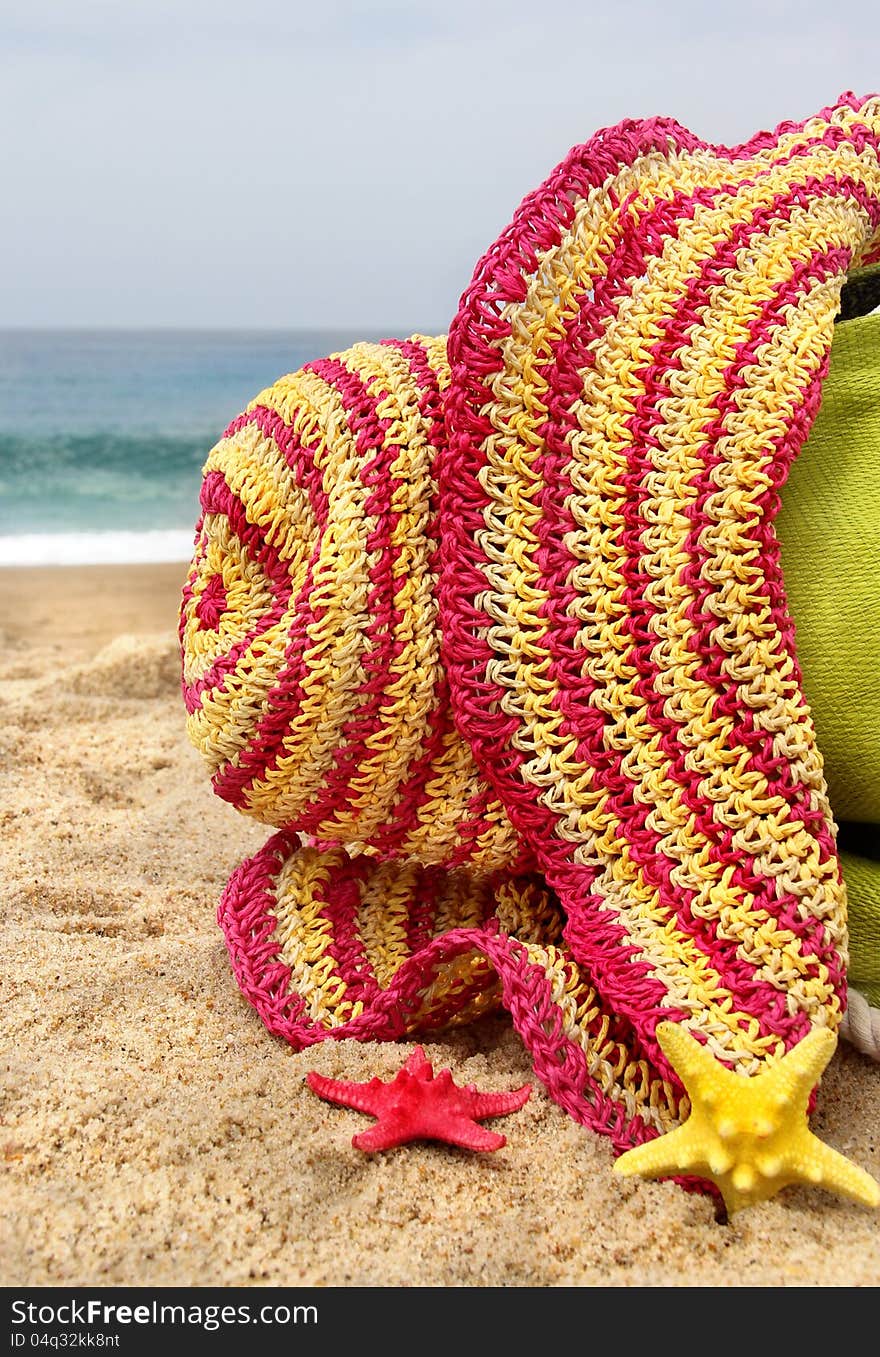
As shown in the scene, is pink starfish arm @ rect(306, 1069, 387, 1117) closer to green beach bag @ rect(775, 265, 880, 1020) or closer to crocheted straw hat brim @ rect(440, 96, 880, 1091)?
crocheted straw hat brim @ rect(440, 96, 880, 1091)

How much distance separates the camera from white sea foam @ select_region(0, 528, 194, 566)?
5.96 meters

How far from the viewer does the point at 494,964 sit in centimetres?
112

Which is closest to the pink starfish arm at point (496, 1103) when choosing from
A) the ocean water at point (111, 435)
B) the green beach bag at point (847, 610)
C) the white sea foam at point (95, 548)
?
the green beach bag at point (847, 610)

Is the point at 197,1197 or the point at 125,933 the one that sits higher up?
the point at 197,1197

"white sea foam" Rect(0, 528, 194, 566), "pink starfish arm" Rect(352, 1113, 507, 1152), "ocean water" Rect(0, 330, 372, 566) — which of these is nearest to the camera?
"pink starfish arm" Rect(352, 1113, 507, 1152)

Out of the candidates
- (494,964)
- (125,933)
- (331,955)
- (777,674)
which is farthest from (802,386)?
(125,933)

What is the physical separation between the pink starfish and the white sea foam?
4797mm

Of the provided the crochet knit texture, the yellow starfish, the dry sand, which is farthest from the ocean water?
the yellow starfish

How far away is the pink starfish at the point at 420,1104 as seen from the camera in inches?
41.1

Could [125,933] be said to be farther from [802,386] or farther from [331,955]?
[802,386]

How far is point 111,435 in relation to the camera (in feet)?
36.1

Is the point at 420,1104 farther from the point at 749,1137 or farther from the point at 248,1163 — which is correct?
the point at 749,1137
